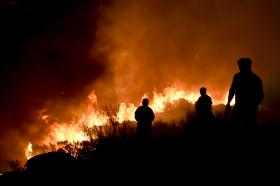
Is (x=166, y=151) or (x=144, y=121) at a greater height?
(x=144, y=121)

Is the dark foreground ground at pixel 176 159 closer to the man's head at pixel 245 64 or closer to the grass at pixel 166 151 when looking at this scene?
the grass at pixel 166 151

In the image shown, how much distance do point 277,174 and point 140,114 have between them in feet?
17.4

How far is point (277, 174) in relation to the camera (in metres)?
6.91

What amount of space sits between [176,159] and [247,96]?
237 centimetres

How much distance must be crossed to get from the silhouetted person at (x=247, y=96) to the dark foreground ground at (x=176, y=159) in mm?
252

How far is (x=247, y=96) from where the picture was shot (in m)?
7.96

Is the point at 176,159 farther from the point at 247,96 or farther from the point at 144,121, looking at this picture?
the point at 144,121

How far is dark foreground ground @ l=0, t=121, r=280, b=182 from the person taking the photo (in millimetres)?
7601

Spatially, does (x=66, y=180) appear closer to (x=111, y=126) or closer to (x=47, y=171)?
(x=47, y=171)

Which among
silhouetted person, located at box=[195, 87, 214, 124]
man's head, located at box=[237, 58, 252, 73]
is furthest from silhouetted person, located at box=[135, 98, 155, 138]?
man's head, located at box=[237, 58, 252, 73]

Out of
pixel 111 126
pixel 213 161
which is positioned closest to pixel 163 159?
pixel 213 161

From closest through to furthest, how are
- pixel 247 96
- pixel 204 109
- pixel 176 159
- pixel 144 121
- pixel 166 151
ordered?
pixel 247 96 → pixel 176 159 → pixel 166 151 → pixel 144 121 → pixel 204 109

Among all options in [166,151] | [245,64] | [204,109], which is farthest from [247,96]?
[204,109]

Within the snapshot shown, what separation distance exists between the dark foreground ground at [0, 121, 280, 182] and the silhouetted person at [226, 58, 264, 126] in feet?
0.83
